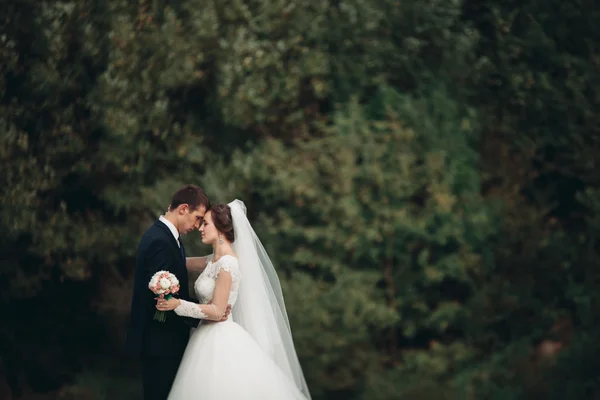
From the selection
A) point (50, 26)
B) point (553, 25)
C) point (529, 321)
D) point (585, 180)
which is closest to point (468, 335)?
point (529, 321)

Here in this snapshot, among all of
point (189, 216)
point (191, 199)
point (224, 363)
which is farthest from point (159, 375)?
point (191, 199)

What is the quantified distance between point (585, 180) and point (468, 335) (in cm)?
232

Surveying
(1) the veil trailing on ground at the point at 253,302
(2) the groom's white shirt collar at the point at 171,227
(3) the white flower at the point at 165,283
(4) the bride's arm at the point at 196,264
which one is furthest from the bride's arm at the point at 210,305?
(4) the bride's arm at the point at 196,264

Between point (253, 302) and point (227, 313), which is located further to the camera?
point (253, 302)

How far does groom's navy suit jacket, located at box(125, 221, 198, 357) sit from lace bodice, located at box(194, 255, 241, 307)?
13 centimetres

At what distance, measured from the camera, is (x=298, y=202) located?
12.0 metres

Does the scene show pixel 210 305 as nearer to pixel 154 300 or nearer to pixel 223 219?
pixel 154 300

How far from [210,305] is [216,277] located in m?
0.19

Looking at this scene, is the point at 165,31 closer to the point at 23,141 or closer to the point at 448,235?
the point at 23,141

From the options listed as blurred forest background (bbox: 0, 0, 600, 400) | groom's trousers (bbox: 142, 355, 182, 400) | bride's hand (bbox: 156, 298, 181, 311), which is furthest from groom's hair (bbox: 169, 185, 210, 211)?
blurred forest background (bbox: 0, 0, 600, 400)

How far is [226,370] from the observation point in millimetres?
6219

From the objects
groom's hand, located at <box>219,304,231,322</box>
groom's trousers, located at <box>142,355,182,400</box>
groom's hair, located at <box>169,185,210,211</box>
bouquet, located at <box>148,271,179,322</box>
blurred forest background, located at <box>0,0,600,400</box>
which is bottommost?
blurred forest background, located at <box>0,0,600,400</box>

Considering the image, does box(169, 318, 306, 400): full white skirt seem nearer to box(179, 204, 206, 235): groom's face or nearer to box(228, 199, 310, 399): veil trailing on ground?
box(228, 199, 310, 399): veil trailing on ground

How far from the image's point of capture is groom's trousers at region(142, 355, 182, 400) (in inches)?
250
